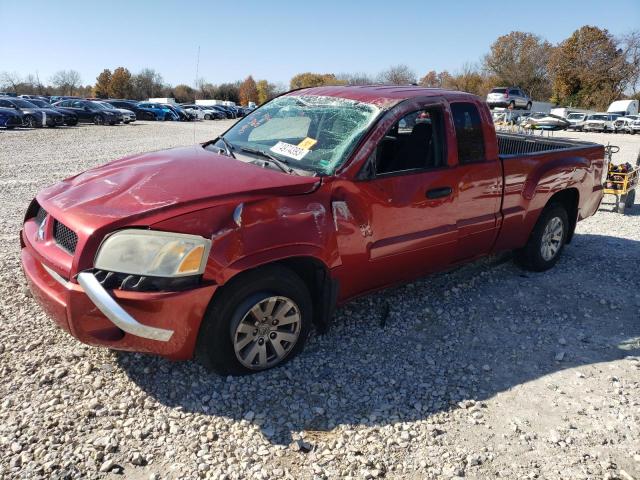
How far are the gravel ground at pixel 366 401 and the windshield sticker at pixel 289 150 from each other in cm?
139

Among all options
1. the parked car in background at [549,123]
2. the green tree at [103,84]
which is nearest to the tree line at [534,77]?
the green tree at [103,84]

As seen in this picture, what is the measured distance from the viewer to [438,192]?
12.7 ft

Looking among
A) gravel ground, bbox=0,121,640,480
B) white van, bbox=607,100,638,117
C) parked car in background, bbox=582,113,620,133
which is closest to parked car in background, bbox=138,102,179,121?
parked car in background, bbox=582,113,620,133

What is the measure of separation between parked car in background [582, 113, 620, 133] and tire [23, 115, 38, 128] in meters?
35.3

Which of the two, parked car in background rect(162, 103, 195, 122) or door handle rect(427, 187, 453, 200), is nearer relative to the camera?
door handle rect(427, 187, 453, 200)

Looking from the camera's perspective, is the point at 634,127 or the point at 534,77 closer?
the point at 634,127

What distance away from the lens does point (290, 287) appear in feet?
10.3

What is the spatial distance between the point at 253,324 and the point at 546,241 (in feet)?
11.9

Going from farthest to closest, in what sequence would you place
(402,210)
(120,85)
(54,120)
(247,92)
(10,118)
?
(247,92)
(120,85)
(54,120)
(10,118)
(402,210)

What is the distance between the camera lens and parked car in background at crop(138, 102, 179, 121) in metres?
37.7

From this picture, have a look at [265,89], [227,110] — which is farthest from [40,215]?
[265,89]

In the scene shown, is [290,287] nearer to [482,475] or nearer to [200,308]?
[200,308]

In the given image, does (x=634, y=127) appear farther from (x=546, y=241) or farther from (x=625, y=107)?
(x=546, y=241)

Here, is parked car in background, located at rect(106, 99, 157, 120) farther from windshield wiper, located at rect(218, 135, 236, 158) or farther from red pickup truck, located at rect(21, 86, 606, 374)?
windshield wiper, located at rect(218, 135, 236, 158)
